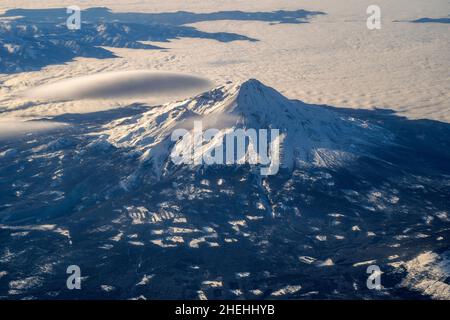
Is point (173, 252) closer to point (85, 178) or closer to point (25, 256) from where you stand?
point (25, 256)

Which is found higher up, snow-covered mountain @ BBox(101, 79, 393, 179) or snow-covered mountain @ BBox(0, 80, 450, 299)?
snow-covered mountain @ BBox(101, 79, 393, 179)

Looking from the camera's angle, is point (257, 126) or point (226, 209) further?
point (257, 126)

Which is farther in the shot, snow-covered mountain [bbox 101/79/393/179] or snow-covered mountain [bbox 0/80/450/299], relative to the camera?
snow-covered mountain [bbox 101/79/393/179]

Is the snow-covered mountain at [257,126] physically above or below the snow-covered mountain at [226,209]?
above

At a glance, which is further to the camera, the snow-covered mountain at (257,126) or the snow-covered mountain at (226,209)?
the snow-covered mountain at (257,126)

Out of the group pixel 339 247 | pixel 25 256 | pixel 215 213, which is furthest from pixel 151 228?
pixel 339 247

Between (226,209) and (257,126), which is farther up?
(257,126)
